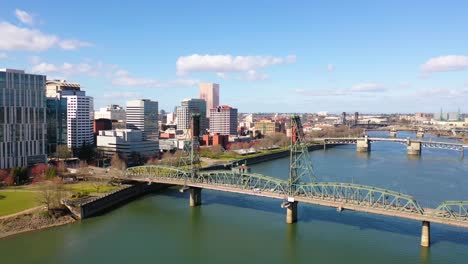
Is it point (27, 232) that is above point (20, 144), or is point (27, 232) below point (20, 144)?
below

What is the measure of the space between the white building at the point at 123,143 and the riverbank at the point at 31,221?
30.9 metres

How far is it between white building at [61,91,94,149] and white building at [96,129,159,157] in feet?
15.5

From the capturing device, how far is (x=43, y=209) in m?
30.2

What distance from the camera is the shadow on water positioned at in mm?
26759

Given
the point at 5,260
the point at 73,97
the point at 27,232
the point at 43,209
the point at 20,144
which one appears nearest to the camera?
the point at 5,260

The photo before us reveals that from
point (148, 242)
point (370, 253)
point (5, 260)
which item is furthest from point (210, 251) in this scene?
point (5, 260)

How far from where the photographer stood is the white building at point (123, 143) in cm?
6212

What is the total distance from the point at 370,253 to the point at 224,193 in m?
A: 19.4

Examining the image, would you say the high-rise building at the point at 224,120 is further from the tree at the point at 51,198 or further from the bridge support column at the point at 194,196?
the tree at the point at 51,198

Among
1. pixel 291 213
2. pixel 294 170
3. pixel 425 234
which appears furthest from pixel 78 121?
pixel 425 234

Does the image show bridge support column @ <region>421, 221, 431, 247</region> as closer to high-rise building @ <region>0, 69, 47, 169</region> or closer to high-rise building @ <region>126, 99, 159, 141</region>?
high-rise building @ <region>0, 69, 47, 169</region>

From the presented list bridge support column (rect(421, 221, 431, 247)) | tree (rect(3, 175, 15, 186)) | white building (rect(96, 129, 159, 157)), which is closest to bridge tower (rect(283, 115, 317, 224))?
bridge support column (rect(421, 221, 431, 247))

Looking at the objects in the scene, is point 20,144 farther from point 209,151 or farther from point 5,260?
point 209,151

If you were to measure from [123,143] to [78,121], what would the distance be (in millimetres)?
10937
